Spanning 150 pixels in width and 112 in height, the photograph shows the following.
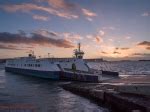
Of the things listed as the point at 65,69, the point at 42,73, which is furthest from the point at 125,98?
the point at 42,73

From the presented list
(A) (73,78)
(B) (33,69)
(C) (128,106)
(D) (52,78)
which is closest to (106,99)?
(C) (128,106)

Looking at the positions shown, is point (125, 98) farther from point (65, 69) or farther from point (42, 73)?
point (42, 73)

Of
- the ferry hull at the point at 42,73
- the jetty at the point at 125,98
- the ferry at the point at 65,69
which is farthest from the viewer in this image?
the ferry hull at the point at 42,73

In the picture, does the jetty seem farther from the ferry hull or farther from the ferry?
the ferry hull

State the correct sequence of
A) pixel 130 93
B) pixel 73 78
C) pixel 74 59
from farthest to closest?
pixel 74 59 < pixel 73 78 < pixel 130 93

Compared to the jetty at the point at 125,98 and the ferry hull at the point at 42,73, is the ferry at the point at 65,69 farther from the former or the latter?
the jetty at the point at 125,98

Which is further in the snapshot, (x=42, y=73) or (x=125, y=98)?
(x=42, y=73)

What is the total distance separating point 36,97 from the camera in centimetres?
4172

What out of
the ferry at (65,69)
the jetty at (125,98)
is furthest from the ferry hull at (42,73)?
the jetty at (125,98)

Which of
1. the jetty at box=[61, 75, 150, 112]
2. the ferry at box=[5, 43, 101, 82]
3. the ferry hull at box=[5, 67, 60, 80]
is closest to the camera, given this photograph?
the jetty at box=[61, 75, 150, 112]

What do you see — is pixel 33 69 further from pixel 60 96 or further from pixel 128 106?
pixel 128 106

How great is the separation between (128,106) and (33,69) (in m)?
61.5

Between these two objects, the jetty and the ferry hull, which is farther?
the ferry hull

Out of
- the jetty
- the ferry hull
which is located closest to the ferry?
the ferry hull
